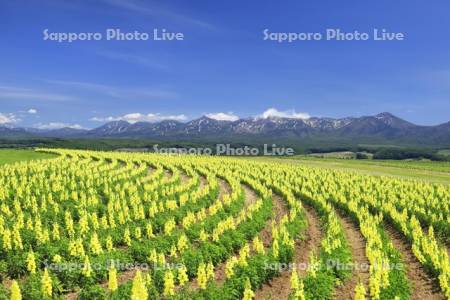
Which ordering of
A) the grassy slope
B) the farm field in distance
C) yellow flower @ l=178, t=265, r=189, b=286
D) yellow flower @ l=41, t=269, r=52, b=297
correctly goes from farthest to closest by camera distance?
the grassy slope, the farm field in distance, yellow flower @ l=178, t=265, r=189, b=286, yellow flower @ l=41, t=269, r=52, b=297

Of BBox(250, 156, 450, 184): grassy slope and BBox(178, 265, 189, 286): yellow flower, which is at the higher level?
BBox(178, 265, 189, 286): yellow flower

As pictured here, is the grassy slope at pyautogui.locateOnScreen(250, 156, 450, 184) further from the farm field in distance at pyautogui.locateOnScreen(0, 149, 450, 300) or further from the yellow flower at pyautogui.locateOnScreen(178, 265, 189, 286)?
the yellow flower at pyautogui.locateOnScreen(178, 265, 189, 286)

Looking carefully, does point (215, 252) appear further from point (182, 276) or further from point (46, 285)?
point (46, 285)

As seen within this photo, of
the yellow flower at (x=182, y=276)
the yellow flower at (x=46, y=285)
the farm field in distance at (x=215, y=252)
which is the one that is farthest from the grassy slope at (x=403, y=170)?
the yellow flower at (x=46, y=285)

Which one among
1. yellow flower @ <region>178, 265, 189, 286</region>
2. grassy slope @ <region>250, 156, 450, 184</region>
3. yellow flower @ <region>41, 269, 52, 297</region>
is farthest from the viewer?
grassy slope @ <region>250, 156, 450, 184</region>

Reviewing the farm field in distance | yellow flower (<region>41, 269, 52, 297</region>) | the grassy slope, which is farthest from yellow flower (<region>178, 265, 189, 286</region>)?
the grassy slope

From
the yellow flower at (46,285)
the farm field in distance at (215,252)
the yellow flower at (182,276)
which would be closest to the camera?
the yellow flower at (46,285)

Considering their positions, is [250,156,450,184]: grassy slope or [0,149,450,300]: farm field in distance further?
[250,156,450,184]: grassy slope

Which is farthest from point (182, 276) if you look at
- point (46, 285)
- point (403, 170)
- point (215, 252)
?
point (403, 170)

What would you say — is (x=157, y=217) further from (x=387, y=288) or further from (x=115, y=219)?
(x=387, y=288)

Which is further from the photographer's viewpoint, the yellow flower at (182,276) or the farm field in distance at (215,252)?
the farm field in distance at (215,252)

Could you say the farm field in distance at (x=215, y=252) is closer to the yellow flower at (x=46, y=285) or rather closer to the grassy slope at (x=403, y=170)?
the yellow flower at (x=46, y=285)

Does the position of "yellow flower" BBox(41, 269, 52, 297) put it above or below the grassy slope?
above

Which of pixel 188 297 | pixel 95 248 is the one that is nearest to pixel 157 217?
pixel 95 248
